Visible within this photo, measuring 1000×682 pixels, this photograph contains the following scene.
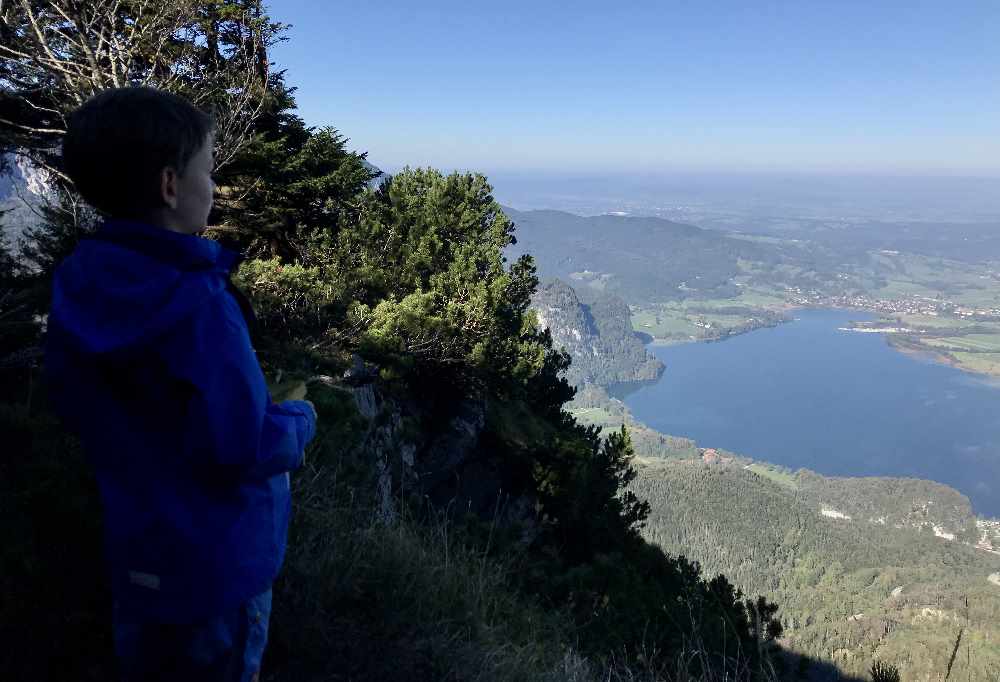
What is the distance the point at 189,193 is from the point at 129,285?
24cm

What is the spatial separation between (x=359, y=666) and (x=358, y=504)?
1.05m

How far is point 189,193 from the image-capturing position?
112cm

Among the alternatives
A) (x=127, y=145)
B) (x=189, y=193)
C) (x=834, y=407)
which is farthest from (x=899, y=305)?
(x=127, y=145)

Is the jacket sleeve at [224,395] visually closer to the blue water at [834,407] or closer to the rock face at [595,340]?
the blue water at [834,407]

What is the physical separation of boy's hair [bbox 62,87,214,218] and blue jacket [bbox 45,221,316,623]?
72mm

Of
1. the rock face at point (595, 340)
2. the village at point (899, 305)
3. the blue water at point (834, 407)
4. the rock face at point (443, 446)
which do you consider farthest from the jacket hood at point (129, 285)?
the village at point (899, 305)

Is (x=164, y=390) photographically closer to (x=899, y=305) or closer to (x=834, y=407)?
(x=834, y=407)

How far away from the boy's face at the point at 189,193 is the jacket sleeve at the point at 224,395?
0.17 meters

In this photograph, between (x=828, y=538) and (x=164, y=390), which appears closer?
(x=164, y=390)

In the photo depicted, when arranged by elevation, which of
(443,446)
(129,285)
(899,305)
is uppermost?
(129,285)

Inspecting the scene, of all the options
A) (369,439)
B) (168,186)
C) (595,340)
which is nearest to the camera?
→ (168,186)

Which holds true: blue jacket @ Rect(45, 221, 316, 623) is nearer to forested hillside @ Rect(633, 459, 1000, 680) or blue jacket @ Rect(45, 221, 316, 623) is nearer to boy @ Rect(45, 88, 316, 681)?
boy @ Rect(45, 88, 316, 681)

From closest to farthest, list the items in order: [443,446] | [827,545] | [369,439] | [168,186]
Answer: [168,186] → [369,439] → [443,446] → [827,545]

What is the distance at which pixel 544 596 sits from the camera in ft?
13.9
